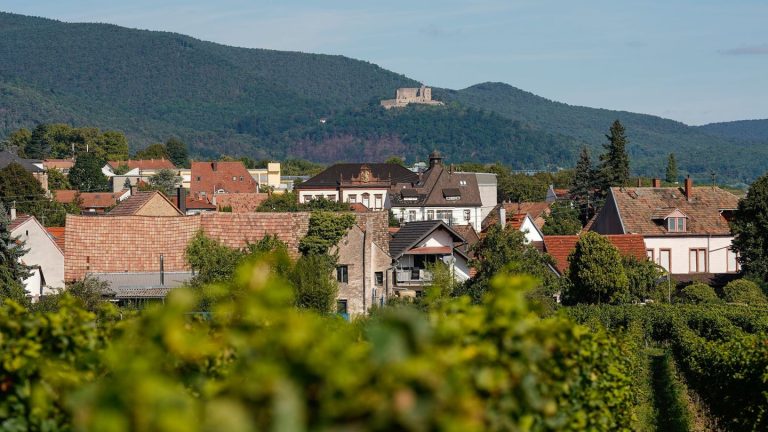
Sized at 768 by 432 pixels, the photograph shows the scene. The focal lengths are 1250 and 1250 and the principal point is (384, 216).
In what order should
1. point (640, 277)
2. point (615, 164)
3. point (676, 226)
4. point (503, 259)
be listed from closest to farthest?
point (503, 259) < point (640, 277) < point (676, 226) < point (615, 164)

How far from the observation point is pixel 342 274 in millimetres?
46844

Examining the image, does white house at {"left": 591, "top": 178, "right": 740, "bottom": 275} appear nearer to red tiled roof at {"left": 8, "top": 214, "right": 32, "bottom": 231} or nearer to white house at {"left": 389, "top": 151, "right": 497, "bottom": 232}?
red tiled roof at {"left": 8, "top": 214, "right": 32, "bottom": 231}

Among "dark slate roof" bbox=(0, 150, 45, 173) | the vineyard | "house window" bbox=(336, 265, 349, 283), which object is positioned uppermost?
"dark slate roof" bbox=(0, 150, 45, 173)

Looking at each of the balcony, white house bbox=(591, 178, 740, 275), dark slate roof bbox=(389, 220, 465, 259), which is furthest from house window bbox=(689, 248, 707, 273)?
the balcony

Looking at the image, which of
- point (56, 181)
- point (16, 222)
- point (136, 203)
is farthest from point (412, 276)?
point (56, 181)

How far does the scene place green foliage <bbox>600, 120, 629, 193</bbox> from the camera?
110062mm

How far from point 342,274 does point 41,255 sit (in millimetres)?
12743

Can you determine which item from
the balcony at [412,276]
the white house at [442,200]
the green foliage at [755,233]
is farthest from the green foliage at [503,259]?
the white house at [442,200]

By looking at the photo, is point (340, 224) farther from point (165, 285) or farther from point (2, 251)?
point (2, 251)

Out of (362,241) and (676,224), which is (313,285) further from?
(676,224)

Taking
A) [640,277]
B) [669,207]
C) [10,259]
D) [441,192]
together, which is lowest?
[640,277]

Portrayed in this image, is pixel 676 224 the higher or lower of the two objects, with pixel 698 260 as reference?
higher

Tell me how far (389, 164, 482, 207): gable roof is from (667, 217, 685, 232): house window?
169ft

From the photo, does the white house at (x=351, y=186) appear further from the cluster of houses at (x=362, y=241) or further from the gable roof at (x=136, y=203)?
the gable roof at (x=136, y=203)
